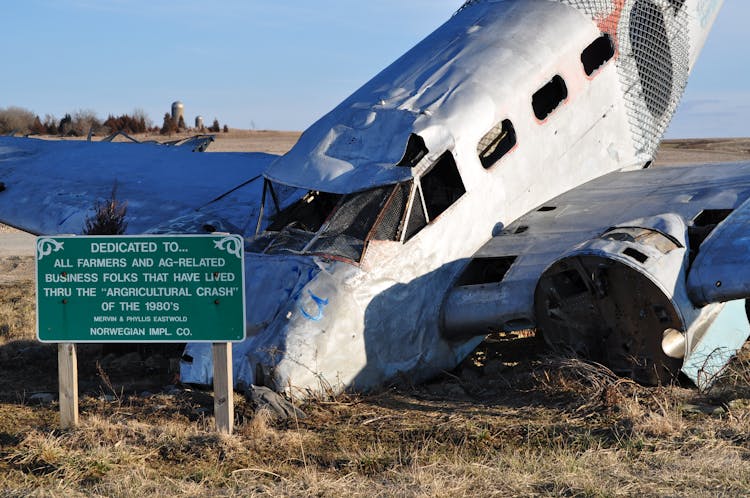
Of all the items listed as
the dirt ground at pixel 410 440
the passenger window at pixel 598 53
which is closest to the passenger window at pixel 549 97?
the passenger window at pixel 598 53

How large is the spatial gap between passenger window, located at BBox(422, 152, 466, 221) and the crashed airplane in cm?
2

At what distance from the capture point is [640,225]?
1006 centimetres

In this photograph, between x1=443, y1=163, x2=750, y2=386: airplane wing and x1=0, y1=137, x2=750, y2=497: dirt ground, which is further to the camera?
x1=443, y1=163, x2=750, y2=386: airplane wing

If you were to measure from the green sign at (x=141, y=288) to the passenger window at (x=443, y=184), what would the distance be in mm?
Answer: 3140

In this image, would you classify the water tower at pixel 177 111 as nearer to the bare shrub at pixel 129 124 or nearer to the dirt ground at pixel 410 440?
the bare shrub at pixel 129 124

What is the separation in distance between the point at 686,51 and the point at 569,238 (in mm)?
6080

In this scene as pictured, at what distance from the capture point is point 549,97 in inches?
519

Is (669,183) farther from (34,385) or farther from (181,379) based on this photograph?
(34,385)

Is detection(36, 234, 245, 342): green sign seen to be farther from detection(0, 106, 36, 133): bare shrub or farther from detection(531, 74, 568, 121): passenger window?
detection(0, 106, 36, 133): bare shrub

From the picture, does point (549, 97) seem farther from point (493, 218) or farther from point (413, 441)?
point (413, 441)

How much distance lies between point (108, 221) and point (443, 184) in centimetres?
506

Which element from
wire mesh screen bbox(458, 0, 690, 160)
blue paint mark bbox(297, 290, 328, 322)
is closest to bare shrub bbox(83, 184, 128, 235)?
blue paint mark bbox(297, 290, 328, 322)

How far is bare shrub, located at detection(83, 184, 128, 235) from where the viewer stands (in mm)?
13484

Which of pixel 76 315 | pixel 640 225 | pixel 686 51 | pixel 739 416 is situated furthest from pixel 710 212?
pixel 76 315
